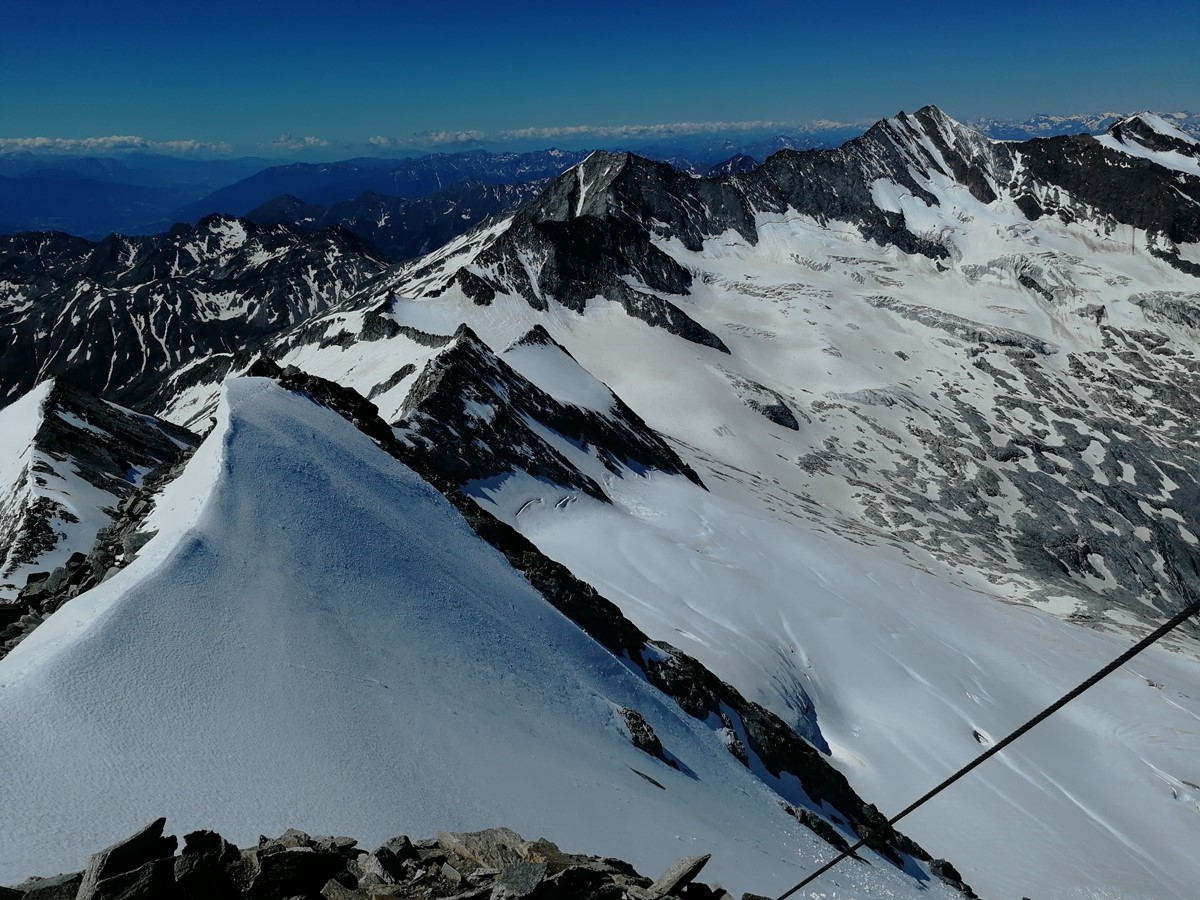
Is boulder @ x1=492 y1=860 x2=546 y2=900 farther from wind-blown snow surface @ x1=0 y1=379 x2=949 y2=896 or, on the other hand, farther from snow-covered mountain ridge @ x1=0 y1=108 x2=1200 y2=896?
snow-covered mountain ridge @ x1=0 y1=108 x2=1200 y2=896

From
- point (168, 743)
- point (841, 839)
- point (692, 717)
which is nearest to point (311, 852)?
point (168, 743)

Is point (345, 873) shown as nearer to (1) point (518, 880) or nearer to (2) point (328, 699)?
(1) point (518, 880)

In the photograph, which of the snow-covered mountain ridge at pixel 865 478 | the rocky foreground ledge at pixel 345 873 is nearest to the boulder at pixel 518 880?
the rocky foreground ledge at pixel 345 873

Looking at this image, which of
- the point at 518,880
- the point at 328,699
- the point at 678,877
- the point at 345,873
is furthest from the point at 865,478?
the point at 345,873

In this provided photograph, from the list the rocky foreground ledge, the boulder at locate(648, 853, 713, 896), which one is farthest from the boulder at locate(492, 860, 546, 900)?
the boulder at locate(648, 853, 713, 896)

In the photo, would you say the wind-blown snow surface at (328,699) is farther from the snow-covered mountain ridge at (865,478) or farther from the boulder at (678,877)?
the boulder at (678,877)
